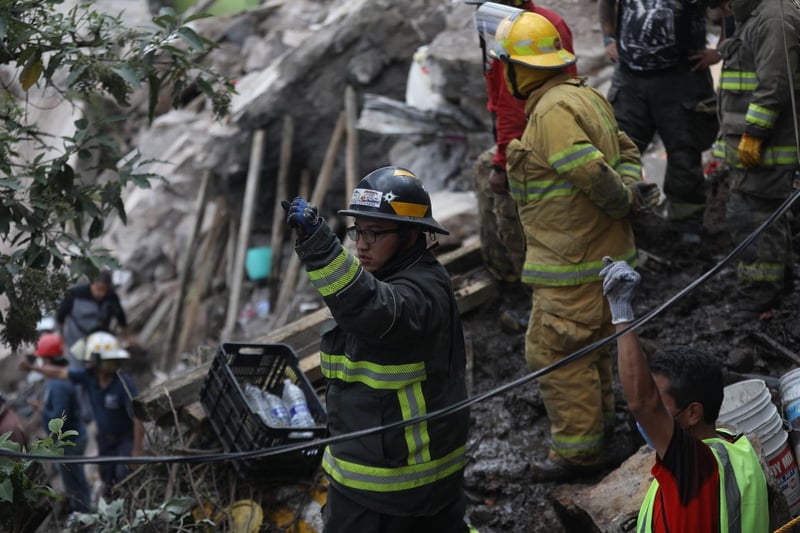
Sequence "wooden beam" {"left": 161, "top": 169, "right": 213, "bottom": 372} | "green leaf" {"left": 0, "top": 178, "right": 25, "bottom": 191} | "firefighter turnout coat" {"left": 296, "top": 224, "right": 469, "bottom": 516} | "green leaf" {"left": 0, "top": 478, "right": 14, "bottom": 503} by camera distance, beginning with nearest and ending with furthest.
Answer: "firefighter turnout coat" {"left": 296, "top": 224, "right": 469, "bottom": 516} < "green leaf" {"left": 0, "top": 478, "right": 14, "bottom": 503} < "green leaf" {"left": 0, "top": 178, "right": 25, "bottom": 191} < "wooden beam" {"left": 161, "top": 169, "right": 213, "bottom": 372}

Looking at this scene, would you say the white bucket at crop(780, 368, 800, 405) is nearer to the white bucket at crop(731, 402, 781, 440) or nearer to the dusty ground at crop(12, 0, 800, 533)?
the white bucket at crop(731, 402, 781, 440)

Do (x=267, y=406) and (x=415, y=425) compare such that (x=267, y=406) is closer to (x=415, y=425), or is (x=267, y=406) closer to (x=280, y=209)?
(x=415, y=425)

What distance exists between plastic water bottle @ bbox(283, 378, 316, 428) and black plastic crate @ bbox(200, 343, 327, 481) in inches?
2.2

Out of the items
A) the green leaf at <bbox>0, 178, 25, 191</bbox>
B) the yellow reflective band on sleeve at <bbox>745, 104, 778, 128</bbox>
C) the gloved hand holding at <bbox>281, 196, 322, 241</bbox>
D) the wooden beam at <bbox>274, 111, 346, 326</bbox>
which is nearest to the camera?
the gloved hand holding at <bbox>281, 196, 322, 241</bbox>

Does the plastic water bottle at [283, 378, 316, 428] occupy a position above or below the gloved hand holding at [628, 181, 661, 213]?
below

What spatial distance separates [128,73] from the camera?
3848 millimetres

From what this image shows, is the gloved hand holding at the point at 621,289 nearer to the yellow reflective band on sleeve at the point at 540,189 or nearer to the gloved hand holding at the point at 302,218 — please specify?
the gloved hand holding at the point at 302,218

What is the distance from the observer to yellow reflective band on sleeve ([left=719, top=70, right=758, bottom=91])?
4.54 m

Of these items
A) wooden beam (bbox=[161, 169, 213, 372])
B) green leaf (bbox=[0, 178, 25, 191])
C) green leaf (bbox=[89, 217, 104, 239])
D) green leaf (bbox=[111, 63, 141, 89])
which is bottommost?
wooden beam (bbox=[161, 169, 213, 372])

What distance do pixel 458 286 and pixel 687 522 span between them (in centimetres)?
334

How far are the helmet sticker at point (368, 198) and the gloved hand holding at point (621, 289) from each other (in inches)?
33.4

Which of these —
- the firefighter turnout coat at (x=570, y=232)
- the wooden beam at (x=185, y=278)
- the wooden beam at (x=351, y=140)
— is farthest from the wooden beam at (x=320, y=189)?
the firefighter turnout coat at (x=570, y=232)

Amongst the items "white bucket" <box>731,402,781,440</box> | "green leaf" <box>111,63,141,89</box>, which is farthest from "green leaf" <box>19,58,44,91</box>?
"white bucket" <box>731,402,781,440</box>

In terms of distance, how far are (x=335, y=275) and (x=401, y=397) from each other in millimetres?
556
